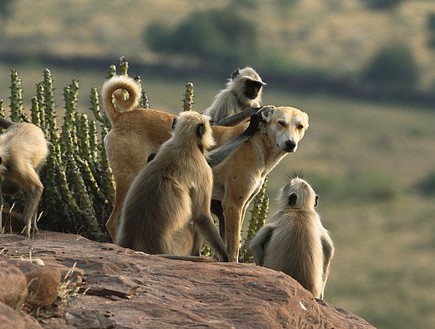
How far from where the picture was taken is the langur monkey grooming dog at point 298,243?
7125mm

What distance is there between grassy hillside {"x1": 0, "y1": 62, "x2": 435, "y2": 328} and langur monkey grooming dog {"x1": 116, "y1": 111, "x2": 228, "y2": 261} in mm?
21457

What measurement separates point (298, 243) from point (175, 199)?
0.82 m

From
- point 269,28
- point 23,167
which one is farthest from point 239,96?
point 269,28

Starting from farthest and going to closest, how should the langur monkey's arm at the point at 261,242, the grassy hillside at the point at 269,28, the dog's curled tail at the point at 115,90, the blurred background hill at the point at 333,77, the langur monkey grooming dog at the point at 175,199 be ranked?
the grassy hillside at the point at 269,28 < the blurred background hill at the point at 333,77 < the dog's curled tail at the point at 115,90 < the langur monkey's arm at the point at 261,242 < the langur monkey grooming dog at the point at 175,199

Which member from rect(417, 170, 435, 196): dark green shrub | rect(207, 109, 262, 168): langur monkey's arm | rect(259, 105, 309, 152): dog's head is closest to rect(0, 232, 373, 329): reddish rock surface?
rect(207, 109, 262, 168): langur monkey's arm

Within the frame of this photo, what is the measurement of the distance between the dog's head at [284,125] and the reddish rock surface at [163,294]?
53.9 inches

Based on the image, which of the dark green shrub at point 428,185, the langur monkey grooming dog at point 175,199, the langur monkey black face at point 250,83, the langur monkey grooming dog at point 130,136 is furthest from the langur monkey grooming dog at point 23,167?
the dark green shrub at point 428,185

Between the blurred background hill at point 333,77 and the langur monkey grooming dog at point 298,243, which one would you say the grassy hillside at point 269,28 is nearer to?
the blurred background hill at point 333,77

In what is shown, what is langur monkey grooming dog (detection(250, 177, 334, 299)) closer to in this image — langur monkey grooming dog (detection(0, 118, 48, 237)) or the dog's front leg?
the dog's front leg

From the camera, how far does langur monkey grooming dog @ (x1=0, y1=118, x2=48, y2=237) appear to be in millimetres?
7543

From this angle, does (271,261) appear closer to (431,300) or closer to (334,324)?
(334,324)

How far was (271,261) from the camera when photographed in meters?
7.24

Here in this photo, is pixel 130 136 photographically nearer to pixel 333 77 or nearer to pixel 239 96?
pixel 239 96

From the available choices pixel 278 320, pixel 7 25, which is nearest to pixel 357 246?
pixel 7 25
